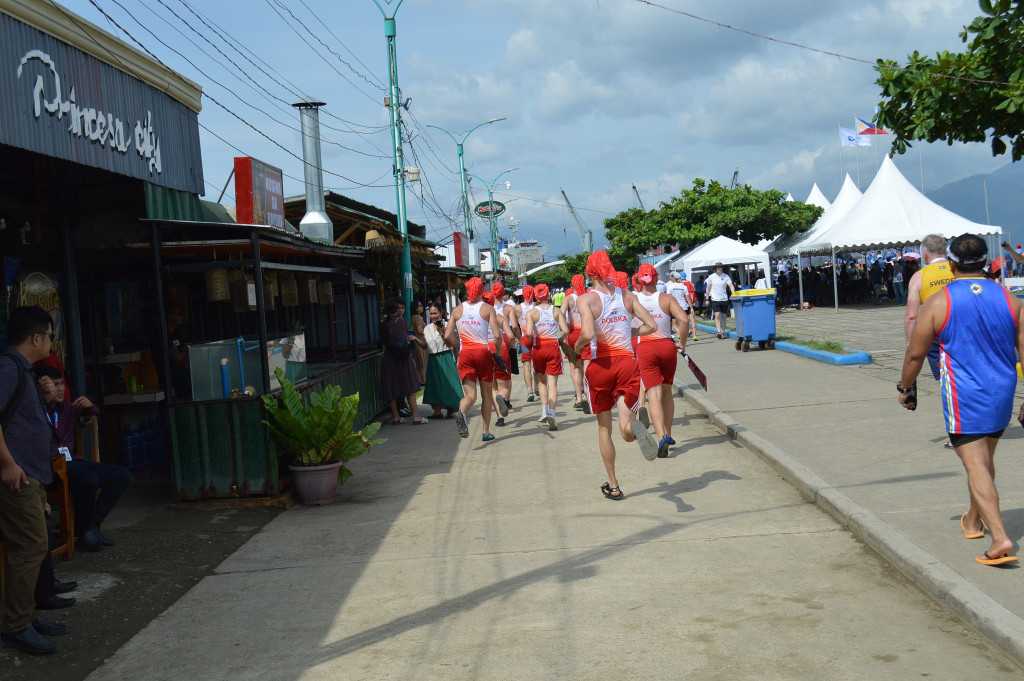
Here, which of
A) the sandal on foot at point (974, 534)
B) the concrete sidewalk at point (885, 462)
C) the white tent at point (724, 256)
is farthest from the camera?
the white tent at point (724, 256)

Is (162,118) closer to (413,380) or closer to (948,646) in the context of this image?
(413,380)

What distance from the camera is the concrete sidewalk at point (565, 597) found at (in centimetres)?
431

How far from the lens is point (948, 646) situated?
13.9 feet

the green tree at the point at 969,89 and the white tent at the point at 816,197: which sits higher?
the white tent at the point at 816,197

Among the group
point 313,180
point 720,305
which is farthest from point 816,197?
point 313,180

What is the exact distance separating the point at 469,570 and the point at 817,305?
3603 cm

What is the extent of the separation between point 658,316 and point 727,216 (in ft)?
123

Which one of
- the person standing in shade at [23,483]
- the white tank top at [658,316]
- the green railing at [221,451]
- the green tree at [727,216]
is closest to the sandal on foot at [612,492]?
the white tank top at [658,316]

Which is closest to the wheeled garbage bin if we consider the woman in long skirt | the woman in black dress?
the woman in long skirt

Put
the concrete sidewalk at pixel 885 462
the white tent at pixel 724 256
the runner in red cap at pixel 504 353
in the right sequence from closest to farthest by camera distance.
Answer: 1. the concrete sidewalk at pixel 885 462
2. the runner in red cap at pixel 504 353
3. the white tent at pixel 724 256

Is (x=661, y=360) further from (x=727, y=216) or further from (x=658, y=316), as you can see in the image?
(x=727, y=216)

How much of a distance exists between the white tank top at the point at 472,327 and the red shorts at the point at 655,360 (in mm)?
2451

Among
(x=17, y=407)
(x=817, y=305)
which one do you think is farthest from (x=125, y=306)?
(x=817, y=305)

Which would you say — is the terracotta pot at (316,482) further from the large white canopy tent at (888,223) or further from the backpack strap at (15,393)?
the large white canopy tent at (888,223)
